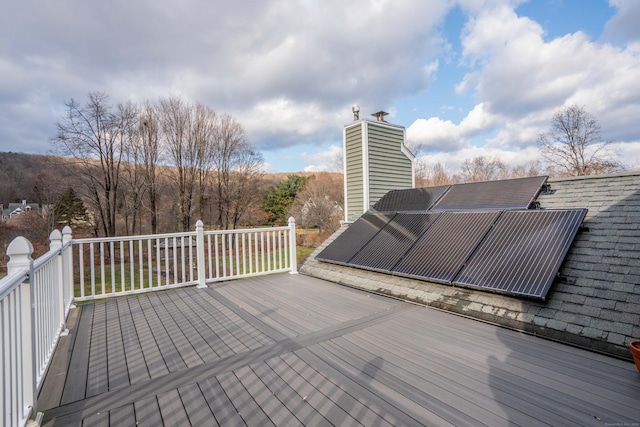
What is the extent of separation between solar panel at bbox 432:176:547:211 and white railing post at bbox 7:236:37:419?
16.0 feet

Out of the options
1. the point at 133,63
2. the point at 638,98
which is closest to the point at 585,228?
the point at 133,63

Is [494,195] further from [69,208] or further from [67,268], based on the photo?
[69,208]

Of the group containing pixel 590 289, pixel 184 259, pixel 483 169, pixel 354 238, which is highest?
pixel 483 169

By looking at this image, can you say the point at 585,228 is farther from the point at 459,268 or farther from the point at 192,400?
the point at 192,400

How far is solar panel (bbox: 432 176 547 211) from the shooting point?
13.3 ft

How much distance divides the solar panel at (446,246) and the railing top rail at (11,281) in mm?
3468

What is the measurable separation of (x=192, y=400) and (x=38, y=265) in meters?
1.51

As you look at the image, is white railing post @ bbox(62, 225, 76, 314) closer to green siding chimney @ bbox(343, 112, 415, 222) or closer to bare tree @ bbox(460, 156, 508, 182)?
green siding chimney @ bbox(343, 112, 415, 222)

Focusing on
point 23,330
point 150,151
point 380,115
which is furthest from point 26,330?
point 150,151

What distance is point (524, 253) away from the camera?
3018 millimetres

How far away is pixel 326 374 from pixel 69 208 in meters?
15.0

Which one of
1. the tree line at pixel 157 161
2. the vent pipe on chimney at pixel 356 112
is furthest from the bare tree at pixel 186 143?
the vent pipe on chimney at pixel 356 112

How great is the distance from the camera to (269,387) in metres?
1.93

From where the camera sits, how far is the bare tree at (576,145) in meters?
15.2
